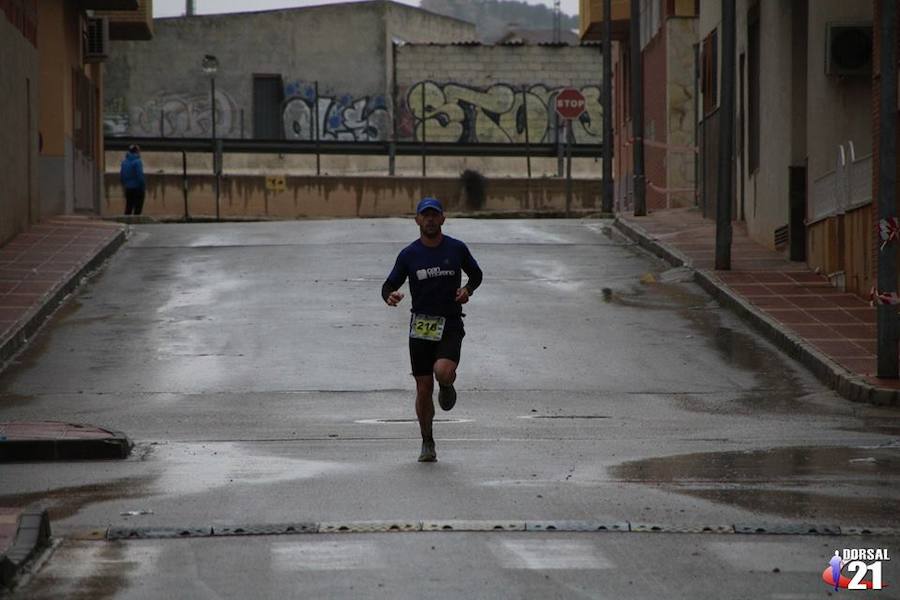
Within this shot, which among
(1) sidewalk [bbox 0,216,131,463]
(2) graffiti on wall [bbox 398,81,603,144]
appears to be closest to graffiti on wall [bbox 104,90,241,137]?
(2) graffiti on wall [bbox 398,81,603,144]

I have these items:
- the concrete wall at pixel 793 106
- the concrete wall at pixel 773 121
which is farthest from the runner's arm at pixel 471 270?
the concrete wall at pixel 773 121

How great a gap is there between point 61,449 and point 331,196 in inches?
1471

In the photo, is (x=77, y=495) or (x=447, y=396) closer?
(x=77, y=495)

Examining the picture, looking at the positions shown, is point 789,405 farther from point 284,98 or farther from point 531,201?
point 284,98

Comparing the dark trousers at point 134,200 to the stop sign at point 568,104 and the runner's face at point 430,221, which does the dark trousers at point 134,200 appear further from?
the runner's face at point 430,221

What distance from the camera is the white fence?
22.5 m

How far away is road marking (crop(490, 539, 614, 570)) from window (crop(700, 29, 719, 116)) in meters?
26.0

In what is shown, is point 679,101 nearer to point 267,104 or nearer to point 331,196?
point 331,196

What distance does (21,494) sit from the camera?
36.0 feet

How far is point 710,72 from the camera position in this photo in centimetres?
3522

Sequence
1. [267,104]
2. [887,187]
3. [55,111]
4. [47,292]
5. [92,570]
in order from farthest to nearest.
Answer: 1. [267,104]
2. [55,111]
3. [47,292]
4. [887,187]
5. [92,570]

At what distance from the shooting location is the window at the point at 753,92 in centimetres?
3039

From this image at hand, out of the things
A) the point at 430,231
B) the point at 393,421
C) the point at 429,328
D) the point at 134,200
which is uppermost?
the point at 430,231

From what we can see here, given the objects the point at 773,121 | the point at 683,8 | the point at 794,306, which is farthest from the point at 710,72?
the point at 794,306
